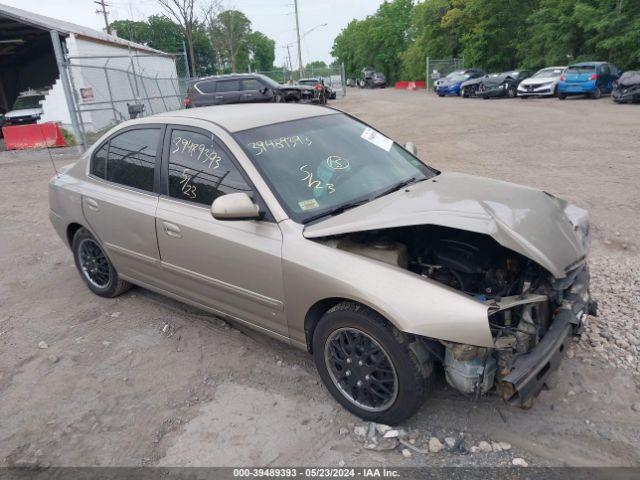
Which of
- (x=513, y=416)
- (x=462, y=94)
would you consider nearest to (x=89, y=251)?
(x=513, y=416)

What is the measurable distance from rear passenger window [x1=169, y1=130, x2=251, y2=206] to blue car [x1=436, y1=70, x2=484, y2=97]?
2885 centimetres

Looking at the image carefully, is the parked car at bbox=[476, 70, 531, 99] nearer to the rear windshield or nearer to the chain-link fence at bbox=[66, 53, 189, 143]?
the rear windshield

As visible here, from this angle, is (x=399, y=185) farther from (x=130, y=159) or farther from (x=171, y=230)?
(x=130, y=159)

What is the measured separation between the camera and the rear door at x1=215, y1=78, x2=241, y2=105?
1728 centimetres

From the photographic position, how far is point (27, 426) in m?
3.06

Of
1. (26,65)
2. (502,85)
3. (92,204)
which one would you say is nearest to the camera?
(92,204)

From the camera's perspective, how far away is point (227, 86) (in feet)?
57.4

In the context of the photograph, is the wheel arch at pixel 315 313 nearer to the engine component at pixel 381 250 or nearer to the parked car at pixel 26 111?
the engine component at pixel 381 250

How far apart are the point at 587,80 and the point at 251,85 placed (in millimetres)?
13893

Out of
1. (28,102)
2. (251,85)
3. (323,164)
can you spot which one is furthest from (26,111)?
(323,164)

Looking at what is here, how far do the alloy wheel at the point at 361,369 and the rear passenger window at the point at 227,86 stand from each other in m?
16.0

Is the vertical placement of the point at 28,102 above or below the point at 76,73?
below

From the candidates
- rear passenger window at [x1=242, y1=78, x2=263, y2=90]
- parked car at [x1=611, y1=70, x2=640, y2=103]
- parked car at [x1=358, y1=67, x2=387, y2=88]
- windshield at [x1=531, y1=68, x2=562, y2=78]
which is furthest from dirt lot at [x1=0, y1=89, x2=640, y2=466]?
parked car at [x1=358, y1=67, x2=387, y2=88]

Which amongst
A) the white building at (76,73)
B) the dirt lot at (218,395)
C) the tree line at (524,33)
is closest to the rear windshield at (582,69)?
the tree line at (524,33)
